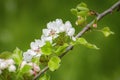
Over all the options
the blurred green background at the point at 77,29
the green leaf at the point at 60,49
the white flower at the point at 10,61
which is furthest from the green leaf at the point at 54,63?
the blurred green background at the point at 77,29

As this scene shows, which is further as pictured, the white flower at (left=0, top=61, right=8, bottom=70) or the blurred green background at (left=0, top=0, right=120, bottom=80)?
the blurred green background at (left=0, top=0, right=120, bottom=80)

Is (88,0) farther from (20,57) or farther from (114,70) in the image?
(20,57)

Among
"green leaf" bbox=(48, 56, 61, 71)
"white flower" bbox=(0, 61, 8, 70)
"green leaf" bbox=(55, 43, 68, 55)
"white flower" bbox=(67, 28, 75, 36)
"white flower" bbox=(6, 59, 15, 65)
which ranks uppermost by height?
"white flower" bbox=(6, 59, 15, 65)

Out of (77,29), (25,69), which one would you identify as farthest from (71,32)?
(77,29)

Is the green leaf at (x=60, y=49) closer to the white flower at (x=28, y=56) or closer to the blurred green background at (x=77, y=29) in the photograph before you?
the white flower at (x=28, y=56)

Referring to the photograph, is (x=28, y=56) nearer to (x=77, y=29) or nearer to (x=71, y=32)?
(x=71, y=32)

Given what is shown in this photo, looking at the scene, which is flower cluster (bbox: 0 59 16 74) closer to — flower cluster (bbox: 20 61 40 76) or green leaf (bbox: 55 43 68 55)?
flower cluster (bbox: 20 61 40 76)

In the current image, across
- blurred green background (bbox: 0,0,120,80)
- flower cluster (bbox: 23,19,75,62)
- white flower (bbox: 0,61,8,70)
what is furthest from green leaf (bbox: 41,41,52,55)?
blurred green background (bbox: 0,0,120,80)
